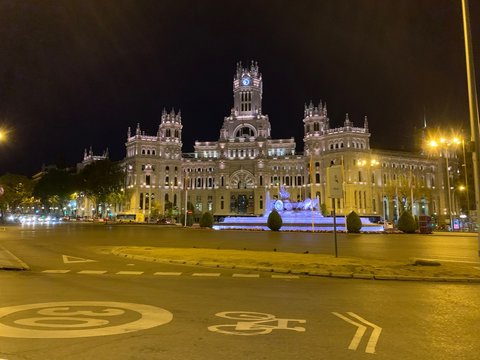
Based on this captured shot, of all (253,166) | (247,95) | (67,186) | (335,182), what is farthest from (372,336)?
(247,95)

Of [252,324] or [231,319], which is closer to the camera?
[252,324]

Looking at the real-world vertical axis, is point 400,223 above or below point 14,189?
below

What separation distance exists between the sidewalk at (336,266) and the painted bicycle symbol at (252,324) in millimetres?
7382

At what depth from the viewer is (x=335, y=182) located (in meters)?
21.5

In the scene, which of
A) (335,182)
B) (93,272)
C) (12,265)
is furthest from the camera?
(335,182)

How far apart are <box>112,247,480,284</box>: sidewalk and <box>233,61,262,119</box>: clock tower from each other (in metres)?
135

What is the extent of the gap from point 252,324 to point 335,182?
14617 millimetres

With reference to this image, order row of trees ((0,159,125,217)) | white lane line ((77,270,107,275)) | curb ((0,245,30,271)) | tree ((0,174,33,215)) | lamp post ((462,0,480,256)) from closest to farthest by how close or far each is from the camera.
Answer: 1. white lane line ((77,270,107,275))
2. curb ((0,245,30,271))
3. lamp post ((462,0,480,256))
4. tree ((0,174,33,215))
5. row of trees ((0,159,125,217))

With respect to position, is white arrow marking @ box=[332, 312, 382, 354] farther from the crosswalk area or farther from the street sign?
the street sign

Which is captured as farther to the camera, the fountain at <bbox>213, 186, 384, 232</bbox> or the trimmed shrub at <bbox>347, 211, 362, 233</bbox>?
the fountain at <bbox>213, 186, 384, 232</bbox>

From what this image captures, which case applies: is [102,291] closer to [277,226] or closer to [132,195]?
[277,226]

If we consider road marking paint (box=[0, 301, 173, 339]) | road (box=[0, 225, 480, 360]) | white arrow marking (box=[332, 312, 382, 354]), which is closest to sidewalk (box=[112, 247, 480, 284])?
road (box=[0, 225, 480, 360])

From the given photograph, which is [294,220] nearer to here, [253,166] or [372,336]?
[372,336]

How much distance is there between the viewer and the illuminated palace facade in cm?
12500
